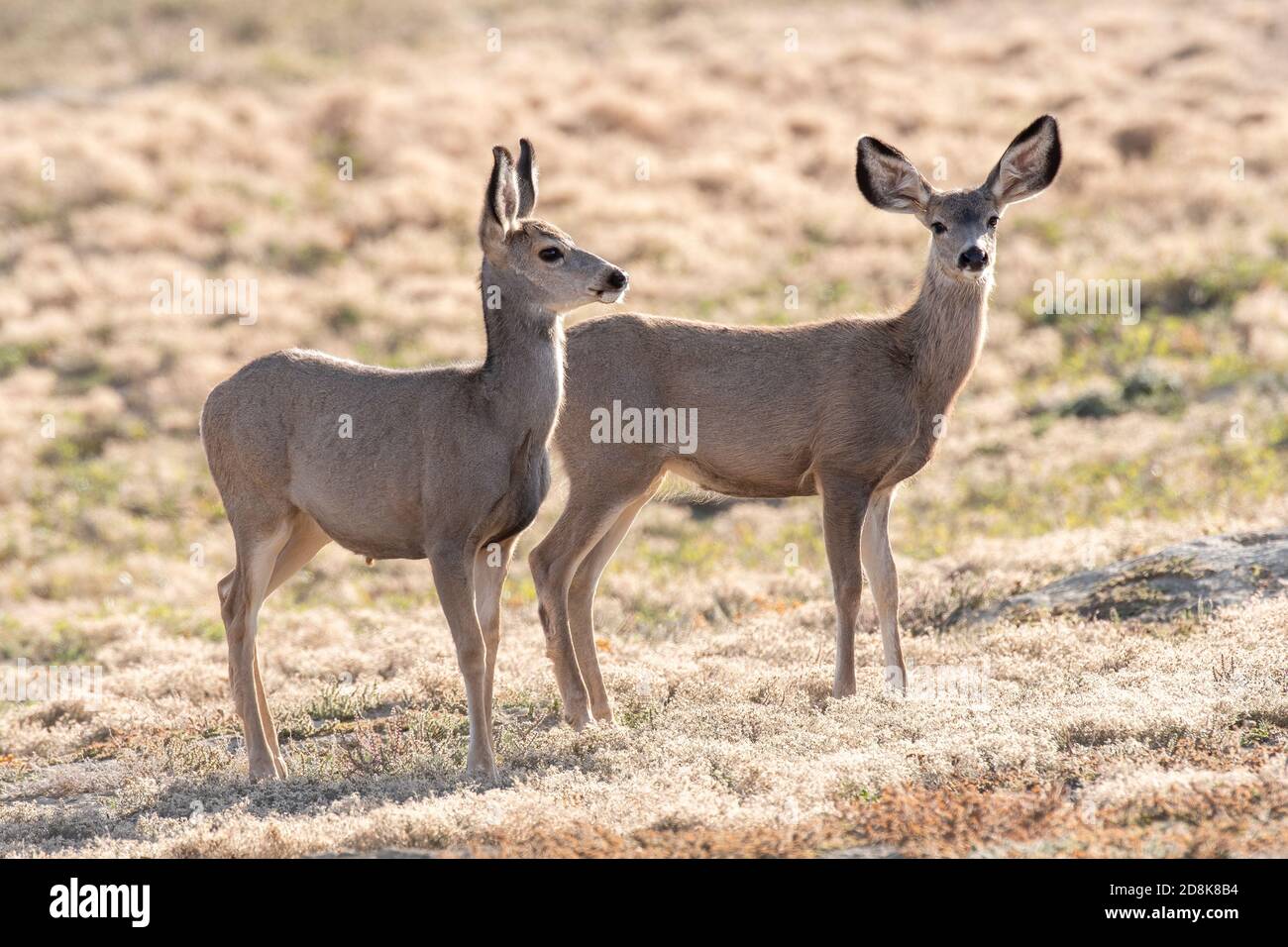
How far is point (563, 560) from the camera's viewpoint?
32.3 feet

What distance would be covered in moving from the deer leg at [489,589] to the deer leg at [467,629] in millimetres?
262

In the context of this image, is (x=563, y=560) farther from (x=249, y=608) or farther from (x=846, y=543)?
(x=249, y=608)

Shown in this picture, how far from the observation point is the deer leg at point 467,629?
327 inches

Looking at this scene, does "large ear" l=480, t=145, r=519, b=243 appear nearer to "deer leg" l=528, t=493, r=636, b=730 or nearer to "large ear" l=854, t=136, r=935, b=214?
"deer leg" l=528, t=493, r=636, b=730

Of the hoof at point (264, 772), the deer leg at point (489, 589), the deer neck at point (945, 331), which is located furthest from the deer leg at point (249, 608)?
the deer neck at point (945, 331)

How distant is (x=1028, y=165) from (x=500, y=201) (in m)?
3.77

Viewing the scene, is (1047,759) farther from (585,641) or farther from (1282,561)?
(1282,561)

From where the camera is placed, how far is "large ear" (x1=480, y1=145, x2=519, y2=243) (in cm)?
847

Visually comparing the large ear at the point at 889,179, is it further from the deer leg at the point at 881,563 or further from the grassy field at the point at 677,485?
the grassy field at the point at 677,485

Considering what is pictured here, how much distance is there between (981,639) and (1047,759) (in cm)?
294

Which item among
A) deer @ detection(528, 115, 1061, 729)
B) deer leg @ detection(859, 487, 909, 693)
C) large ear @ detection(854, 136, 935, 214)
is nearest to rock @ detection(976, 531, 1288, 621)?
deer leg @ detection(859, 487, 909, 693)
